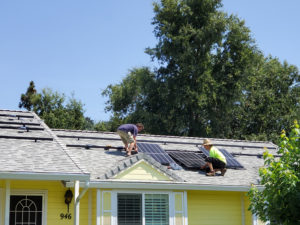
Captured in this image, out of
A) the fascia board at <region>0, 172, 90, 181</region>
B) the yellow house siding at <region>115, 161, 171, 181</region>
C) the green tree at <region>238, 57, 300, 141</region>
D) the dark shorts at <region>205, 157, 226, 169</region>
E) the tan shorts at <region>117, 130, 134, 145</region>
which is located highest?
the green tree at <region>238, 57, 300, 141</region>

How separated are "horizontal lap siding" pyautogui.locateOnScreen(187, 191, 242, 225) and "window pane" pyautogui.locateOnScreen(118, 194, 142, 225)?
1690 mm

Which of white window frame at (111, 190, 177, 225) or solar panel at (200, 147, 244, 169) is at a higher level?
solar panel at (200, 147, 244, 169)

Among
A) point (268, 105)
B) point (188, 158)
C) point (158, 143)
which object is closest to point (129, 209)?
point (188, 158)

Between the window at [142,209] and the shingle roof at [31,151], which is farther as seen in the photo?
the window at [142,209]

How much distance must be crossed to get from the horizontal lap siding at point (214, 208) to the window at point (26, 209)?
170 inches

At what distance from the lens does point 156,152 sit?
1581 cm

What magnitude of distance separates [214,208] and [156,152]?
2571 millimetres

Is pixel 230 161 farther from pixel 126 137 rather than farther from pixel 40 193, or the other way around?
pixel 40 193

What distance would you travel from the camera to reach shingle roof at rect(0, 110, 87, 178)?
1130 centimetres

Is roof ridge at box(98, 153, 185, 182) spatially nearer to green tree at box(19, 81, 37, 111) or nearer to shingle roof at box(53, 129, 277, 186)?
shingle roof at box(53, 129, 277, 186)

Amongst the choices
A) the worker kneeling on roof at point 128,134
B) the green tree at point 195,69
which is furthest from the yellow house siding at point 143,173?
the green tree at point 195,69

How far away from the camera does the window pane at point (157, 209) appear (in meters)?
13.6

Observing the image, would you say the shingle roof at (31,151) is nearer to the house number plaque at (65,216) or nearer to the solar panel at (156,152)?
the house number plaque at (65,216)

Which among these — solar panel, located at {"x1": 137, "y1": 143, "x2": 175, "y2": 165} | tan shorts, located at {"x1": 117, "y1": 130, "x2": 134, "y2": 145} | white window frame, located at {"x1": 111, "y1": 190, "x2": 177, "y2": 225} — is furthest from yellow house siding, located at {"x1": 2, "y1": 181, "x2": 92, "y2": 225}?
solar panel, located at {"x1": 137, "y1": 143, "x2": 175, "y2": 165}
